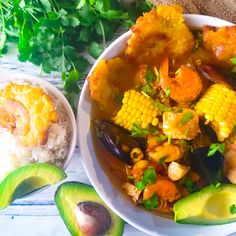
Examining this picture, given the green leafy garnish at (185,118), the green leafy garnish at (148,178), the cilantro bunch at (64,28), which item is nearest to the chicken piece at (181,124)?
the green leafy garnish at (185,118)

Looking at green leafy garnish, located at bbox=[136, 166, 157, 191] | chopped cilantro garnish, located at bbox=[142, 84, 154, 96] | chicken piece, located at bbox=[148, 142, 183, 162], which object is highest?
chopped cilantro garnish, located at bbox=[142, 84, 154, 96]

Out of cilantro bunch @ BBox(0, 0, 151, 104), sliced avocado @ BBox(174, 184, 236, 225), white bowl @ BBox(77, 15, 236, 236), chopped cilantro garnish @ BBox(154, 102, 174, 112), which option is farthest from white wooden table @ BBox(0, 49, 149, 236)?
chopped cilantro garnish @ BBox(154, 102, 174, 112)

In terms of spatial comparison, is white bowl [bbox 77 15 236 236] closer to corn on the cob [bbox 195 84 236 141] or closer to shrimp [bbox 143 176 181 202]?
shrimp [bbox 143 176 181 202]

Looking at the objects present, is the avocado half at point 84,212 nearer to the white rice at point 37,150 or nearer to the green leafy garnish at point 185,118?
the white rice at point 37,150

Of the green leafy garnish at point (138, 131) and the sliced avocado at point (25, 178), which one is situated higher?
the green leafy garnish at point (138, 131)

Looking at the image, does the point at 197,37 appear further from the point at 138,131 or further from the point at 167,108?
the point at 138,131

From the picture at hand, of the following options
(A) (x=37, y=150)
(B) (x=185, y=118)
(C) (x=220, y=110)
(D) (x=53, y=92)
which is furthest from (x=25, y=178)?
(C) (x=220, y=110)
